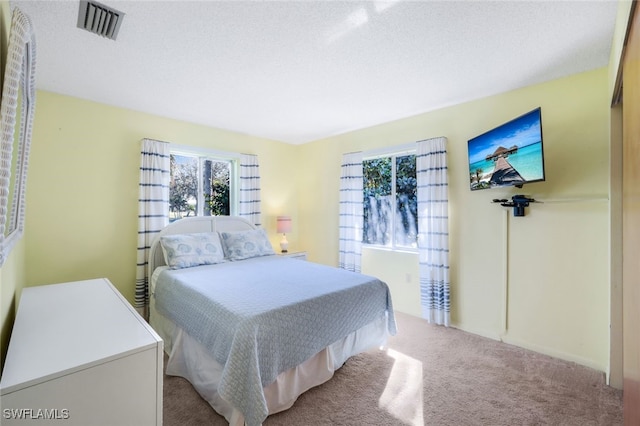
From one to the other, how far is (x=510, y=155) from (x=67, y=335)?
309cm

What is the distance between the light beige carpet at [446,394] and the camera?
173 cm

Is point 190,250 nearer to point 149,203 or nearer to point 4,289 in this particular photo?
point 149,203

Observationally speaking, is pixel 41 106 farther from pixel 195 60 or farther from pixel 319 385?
pixel 319 385

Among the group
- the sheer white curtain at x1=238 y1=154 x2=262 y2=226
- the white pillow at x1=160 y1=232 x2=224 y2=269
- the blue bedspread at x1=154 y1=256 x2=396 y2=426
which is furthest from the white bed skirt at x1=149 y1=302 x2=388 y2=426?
the sheer white curtain at x1=238 y1=154 x2=262 y2=226

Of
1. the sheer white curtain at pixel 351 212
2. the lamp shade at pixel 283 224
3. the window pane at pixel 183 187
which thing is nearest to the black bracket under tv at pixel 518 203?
the sheer white curtain at pixel 351 212

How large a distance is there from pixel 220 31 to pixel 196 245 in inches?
82.9

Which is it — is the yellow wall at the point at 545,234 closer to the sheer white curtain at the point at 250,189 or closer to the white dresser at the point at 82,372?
the sheer white curtain at the point at 250,189

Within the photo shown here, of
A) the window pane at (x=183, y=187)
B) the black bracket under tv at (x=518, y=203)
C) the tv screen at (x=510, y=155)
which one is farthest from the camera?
the window pane at (x=183, y=187)

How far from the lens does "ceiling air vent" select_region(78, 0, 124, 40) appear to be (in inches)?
63.1

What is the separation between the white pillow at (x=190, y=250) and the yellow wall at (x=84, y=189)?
59 centimetres

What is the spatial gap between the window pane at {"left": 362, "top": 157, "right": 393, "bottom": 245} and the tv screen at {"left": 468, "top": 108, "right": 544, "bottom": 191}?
48.6 inches

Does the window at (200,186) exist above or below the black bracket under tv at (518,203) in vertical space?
above

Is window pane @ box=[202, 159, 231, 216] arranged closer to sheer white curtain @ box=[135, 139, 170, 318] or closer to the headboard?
the headboard

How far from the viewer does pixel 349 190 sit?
3986 millimetres
